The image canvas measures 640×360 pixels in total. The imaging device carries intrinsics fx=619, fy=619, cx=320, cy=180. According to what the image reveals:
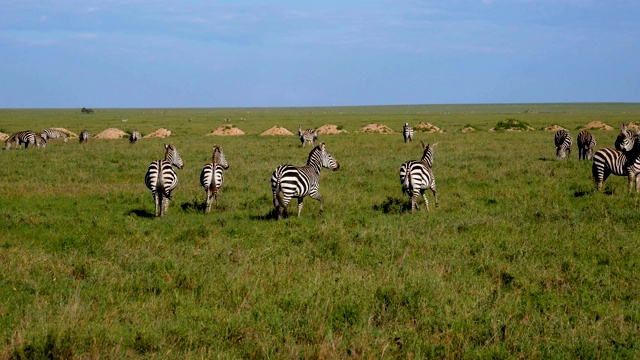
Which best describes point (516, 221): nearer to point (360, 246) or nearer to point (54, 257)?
point (360, 246)

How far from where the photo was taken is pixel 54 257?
34.2 ft

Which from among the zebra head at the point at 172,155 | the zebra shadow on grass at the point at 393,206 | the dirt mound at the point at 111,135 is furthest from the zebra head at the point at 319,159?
the dirt mound at the point at 111,135

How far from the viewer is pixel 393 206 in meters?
16.5

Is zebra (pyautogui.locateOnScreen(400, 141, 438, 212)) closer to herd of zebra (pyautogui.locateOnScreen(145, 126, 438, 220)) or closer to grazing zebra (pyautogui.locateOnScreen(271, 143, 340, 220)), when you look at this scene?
herd of zebra (pyautogui.locateOnScreen(145, 126, 438, 220))

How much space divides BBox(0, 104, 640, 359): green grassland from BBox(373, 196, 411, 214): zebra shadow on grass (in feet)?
0.37

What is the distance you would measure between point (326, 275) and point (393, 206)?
745cm

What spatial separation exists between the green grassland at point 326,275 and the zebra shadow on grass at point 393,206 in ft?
0.37

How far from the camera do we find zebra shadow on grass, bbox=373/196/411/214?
1602 centimetres

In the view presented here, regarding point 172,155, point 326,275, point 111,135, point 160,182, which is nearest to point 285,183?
point 160,182

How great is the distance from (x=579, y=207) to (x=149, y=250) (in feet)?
36.4

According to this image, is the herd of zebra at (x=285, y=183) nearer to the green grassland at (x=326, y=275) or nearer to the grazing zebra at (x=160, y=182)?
the grazing zebra at (x=160, y=182)

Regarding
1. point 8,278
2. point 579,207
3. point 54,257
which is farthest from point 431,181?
point 8,278

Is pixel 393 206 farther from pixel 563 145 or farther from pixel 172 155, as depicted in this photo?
pixel 563 145

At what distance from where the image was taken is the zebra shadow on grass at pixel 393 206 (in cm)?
1602
